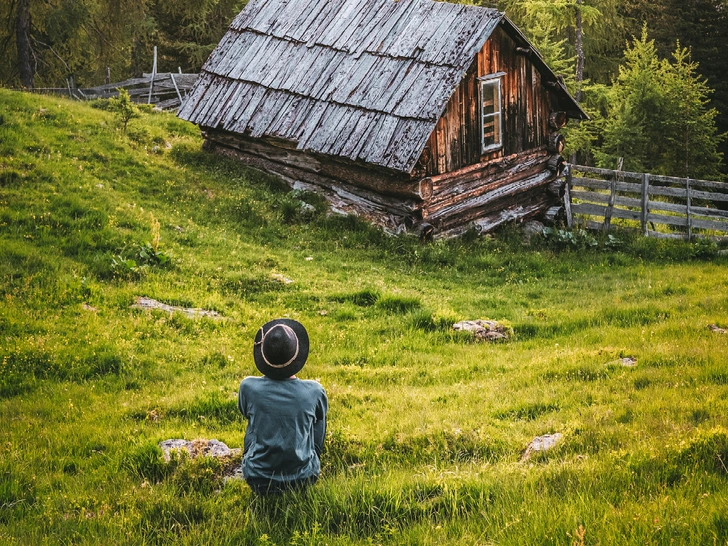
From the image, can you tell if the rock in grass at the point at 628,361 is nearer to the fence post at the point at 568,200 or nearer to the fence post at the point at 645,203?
the fence post at the point at 645,203

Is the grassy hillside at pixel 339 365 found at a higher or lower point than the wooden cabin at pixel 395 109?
lower

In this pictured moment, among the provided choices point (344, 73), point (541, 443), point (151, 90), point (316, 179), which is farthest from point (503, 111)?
point (151, 90)

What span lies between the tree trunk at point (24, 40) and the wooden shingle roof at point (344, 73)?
315 inches

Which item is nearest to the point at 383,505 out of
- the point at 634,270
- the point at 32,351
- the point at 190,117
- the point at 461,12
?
the point at 32,351

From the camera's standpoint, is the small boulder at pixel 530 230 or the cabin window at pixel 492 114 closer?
the cabin window at pixel 492 114

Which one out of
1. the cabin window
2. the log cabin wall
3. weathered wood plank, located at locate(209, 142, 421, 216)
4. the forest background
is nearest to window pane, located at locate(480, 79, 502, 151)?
the cabin window

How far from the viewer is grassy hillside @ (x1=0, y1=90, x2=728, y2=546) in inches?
197

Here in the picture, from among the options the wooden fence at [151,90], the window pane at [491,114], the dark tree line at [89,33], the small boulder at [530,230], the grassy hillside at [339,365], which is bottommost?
the grassy hillside at [339,365]

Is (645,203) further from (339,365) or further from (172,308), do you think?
(172,308)

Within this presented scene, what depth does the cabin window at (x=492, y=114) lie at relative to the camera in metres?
17.9

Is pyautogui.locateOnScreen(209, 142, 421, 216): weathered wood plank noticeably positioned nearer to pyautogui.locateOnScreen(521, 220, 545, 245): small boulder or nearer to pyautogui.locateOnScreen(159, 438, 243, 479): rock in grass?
pyautogui.locateOnScreen(521, 220, 545, 245): small boulder

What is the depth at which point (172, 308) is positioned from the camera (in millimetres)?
11297

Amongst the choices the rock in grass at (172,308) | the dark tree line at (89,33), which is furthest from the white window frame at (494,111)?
the dark tree line at (89,33)

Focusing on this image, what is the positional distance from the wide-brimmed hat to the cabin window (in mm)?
13485
